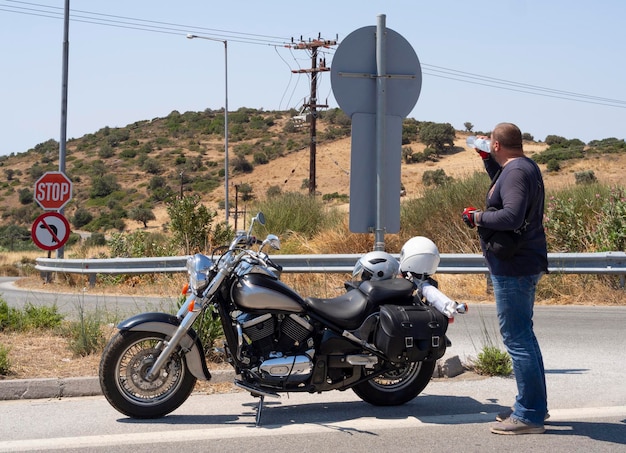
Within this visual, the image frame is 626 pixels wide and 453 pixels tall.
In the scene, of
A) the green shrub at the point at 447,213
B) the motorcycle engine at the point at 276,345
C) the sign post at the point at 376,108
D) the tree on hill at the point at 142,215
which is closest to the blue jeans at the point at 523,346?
the motorcycle engine at the point at 276,345

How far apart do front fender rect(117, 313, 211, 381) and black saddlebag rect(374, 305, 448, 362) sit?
1267mm

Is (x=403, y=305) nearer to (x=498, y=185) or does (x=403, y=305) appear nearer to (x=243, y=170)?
(x=498, y=185)

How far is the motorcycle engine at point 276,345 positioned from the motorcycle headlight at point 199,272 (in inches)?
13.6

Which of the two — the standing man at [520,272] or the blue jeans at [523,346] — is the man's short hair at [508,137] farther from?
the blue jeans at [523,346]

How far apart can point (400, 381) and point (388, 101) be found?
9.06 feet

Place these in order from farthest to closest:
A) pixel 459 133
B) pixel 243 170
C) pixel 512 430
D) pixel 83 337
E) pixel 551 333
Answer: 1. pixel 459 133
2. pixel 243 170
3. pixel 551 333
4. pixel 83 337
5. pixel 512 430

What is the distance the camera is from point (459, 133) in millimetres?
83312

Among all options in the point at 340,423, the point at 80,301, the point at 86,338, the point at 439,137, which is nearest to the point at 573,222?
the point at 80,301

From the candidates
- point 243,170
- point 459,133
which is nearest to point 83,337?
point 243,170

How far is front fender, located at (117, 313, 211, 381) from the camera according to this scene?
5.96m

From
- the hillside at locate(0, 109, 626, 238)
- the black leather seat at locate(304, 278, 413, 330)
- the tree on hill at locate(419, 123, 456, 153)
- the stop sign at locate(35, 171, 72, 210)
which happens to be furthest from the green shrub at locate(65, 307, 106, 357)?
the tree on hill at locate(419, 123, 456, 153)

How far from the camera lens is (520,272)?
580cm

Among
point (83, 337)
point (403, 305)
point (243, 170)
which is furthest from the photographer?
point (243, 170)

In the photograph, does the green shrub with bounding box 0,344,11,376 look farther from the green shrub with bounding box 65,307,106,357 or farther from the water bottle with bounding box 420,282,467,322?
the water bottle with bounding box 420,282,467,322
